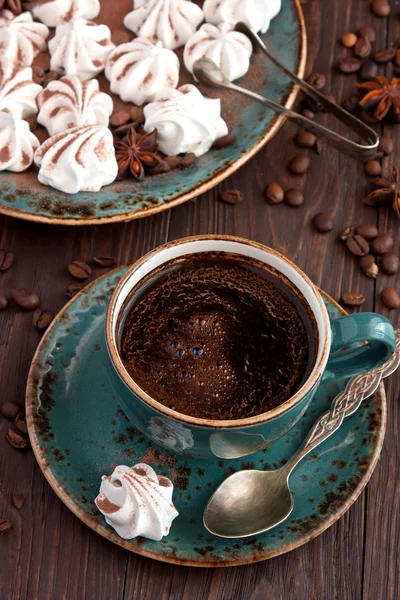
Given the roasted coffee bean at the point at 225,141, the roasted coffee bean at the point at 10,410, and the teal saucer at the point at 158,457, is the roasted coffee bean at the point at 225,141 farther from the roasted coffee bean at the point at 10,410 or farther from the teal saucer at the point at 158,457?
the roasted coffee bean at the point at 10,410

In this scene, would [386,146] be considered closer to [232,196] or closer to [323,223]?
[323,223]

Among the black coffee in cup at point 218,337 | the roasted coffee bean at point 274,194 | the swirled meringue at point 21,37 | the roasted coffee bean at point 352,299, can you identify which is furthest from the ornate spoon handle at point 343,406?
the swirled meringue at point 21,37

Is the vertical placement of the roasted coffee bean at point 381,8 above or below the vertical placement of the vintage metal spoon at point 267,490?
above

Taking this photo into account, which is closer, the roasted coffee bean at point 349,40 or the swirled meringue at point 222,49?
the swirled meringue at point 222,49

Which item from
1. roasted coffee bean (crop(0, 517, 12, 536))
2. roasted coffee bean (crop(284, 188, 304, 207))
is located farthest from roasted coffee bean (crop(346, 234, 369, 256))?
roasted coffee bean (crop(0, 517, 12, 536))

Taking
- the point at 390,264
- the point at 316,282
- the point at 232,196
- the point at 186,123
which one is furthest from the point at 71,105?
the point at 390,264

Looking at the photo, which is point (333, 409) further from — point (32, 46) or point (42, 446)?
point (32, 46)
